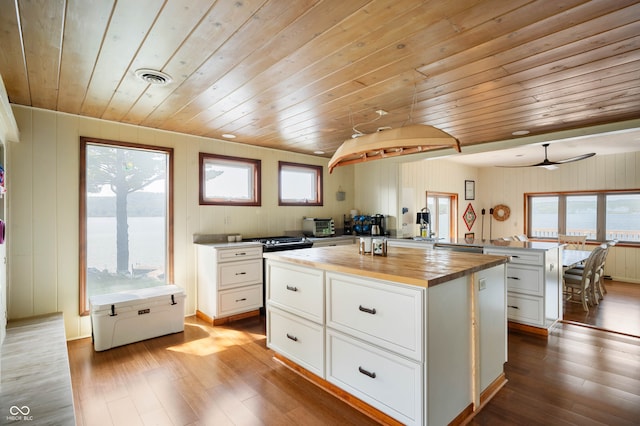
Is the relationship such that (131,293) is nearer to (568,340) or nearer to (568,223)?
(568,340)

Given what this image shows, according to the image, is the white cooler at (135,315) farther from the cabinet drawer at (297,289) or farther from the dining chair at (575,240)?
the dining chair at (575,240)

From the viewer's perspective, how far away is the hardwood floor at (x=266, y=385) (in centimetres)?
207

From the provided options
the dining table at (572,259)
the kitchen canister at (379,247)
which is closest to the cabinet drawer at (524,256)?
the dining table at (572,259)

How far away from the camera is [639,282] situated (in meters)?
5.96

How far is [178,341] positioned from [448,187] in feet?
19.6

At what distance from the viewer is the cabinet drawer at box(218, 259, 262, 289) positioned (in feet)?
12.5

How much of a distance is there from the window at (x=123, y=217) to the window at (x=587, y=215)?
7545 mm

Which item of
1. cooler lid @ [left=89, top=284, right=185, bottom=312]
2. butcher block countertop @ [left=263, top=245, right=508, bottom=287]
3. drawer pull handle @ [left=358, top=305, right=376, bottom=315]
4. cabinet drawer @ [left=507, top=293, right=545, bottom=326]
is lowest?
cabinet drawer @ [left=507, top=293, right=545, bottom=326]

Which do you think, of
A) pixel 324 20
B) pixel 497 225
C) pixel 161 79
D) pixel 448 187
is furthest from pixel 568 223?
pixel 161 79

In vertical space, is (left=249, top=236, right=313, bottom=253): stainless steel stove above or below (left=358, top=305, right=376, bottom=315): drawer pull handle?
above

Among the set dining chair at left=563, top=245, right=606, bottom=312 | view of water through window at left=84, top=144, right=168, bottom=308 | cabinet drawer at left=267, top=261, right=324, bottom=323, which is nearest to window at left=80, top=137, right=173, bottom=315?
view of water through window at left=84, top=144, right=168, bottom=308

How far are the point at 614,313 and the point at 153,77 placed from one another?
5787 millimetres

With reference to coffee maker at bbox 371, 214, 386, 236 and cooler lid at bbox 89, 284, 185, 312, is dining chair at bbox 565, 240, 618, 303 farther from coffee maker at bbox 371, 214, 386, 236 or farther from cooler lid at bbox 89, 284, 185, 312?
cooler lid at bbox 89, 284, 185, 312

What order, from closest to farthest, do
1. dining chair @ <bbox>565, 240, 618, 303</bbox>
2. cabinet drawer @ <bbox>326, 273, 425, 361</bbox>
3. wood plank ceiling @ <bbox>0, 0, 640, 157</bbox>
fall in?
wood plank ceiling @ <bbox>0, 0, 640, 157</bbox> → cabinet drawer @ <bbox>326, 273, 425, 361</bbox> → dining chair @ <bbox>565, 240, 618, 303</bbox>
